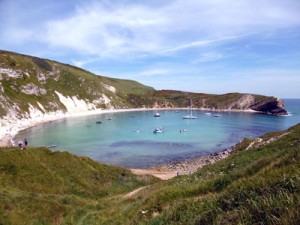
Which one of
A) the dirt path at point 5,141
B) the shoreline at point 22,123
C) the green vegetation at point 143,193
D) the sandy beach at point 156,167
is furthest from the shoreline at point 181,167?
the shoreline at point 22,123

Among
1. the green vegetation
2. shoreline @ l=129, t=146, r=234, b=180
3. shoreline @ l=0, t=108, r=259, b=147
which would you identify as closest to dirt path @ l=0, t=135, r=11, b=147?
shoreline @ l=0, t=108, r=259, b=147

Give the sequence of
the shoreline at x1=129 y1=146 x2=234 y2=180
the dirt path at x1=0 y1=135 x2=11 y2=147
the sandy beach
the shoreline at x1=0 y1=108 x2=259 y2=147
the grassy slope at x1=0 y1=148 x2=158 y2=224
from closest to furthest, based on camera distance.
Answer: the grassy slope at x1=0 y1=148 x2=158 y2=224 < the shoreline at x1=129 y1=146 x2=234 y2=180 < the sandy beach < the dirt path at x1=0 y1=135 x2=11 y2=147 < the shoreline at x1=0 y1=108 x2=259 y2=147

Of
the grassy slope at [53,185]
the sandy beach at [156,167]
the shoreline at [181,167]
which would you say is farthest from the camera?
the sandy beach at [156,167]

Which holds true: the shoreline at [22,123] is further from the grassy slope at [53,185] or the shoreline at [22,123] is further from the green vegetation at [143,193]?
the green vegetation at [143,193]

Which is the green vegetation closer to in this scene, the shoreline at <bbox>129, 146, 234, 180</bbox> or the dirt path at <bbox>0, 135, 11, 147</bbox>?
the shoreline at <bbox>129, 146, 234, 180</bbox>

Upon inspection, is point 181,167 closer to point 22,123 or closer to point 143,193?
point 143,193

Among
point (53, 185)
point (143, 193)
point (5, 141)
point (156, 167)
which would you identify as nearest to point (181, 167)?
point (156, 167)

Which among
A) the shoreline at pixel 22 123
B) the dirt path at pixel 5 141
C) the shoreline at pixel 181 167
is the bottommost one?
the shoreline at pixel 181 167

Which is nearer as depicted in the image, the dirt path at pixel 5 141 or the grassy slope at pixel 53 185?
the grassy slope at pixel 53 185

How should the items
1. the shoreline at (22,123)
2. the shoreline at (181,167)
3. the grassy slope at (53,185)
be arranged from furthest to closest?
the shoreline at (22,123) < the shoreline at (181,167) < the grassy slope at (53,185)
